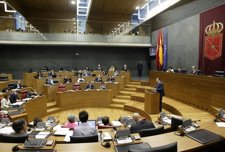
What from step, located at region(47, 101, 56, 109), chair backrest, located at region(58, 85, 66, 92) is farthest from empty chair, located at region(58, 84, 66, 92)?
step, located at region(47, 101, 56, 109)

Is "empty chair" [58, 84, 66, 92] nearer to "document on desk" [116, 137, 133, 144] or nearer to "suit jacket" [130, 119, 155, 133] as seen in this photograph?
"suit jacket" [130, 119, 155, 133]

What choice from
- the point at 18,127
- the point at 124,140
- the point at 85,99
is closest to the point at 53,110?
the point at 85,99

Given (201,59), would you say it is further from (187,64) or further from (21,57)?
(21,57)

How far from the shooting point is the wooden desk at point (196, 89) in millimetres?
6453

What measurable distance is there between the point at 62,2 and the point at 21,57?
5.38 metres

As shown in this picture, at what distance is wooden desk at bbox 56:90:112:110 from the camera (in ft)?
30.3

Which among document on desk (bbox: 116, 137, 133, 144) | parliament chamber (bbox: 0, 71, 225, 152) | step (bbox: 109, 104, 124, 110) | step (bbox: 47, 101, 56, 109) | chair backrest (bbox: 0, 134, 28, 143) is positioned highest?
document on desk (bbox: 116, 137, 133, 144)

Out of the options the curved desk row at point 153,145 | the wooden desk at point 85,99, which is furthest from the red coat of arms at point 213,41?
the curved desk row at point 153,145

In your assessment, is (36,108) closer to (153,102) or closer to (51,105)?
(51,105)

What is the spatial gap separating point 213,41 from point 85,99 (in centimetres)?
610

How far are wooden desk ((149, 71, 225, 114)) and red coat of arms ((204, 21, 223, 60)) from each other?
5.67 ft

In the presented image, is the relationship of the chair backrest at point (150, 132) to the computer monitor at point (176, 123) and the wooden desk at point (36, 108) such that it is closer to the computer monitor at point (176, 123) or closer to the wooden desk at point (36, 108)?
the computer monitor at point (176, 123)

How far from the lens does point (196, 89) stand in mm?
7480

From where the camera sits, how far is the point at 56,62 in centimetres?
1560
